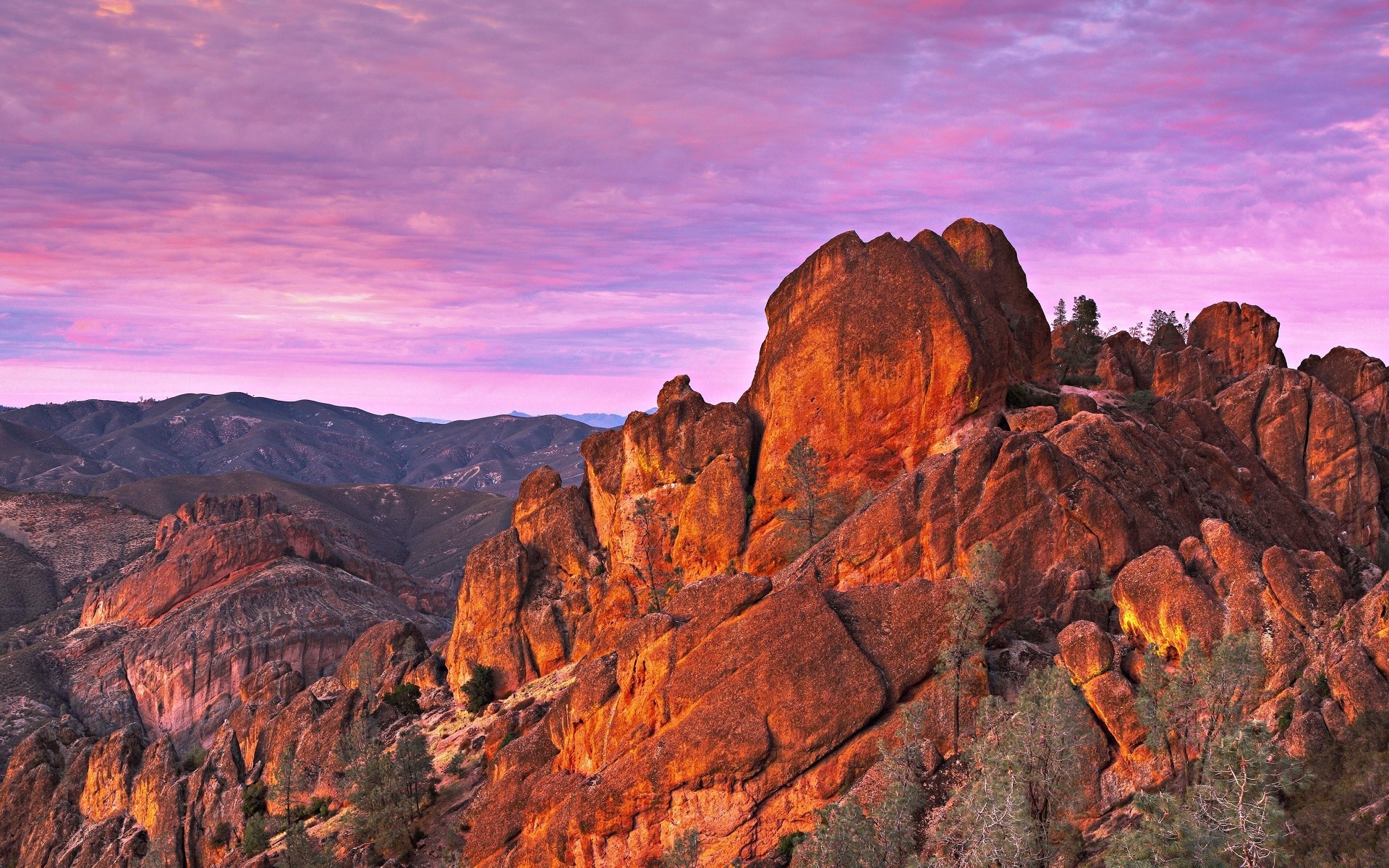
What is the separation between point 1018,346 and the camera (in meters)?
90.2

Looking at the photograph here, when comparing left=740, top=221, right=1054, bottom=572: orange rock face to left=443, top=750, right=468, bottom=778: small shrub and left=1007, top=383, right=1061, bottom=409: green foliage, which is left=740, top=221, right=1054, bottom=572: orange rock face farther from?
left=443, top=750, right=468, bottom=778: small shrub

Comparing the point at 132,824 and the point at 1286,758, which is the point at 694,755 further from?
the point at 132,824

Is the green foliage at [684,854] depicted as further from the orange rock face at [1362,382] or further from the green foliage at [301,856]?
the orange rock face at [1362,382]

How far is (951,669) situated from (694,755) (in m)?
14.8

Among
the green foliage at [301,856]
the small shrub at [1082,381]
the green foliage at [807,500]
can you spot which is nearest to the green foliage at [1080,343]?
the small shrub at [1082,381]

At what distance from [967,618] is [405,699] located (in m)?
70.2

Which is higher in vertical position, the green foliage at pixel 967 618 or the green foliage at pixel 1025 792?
the green foliage at pixel 967 618

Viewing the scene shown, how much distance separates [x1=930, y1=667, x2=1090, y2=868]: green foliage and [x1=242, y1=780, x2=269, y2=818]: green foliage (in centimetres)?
7549

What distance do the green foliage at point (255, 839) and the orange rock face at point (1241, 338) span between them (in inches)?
5575

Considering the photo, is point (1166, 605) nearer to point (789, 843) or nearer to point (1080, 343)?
point (789, 843)

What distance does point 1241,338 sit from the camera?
146000 mm

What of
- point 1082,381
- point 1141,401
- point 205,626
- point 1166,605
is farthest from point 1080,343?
point 205,626

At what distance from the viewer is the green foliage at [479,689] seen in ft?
302

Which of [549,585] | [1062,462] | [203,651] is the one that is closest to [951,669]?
[1062,462]
